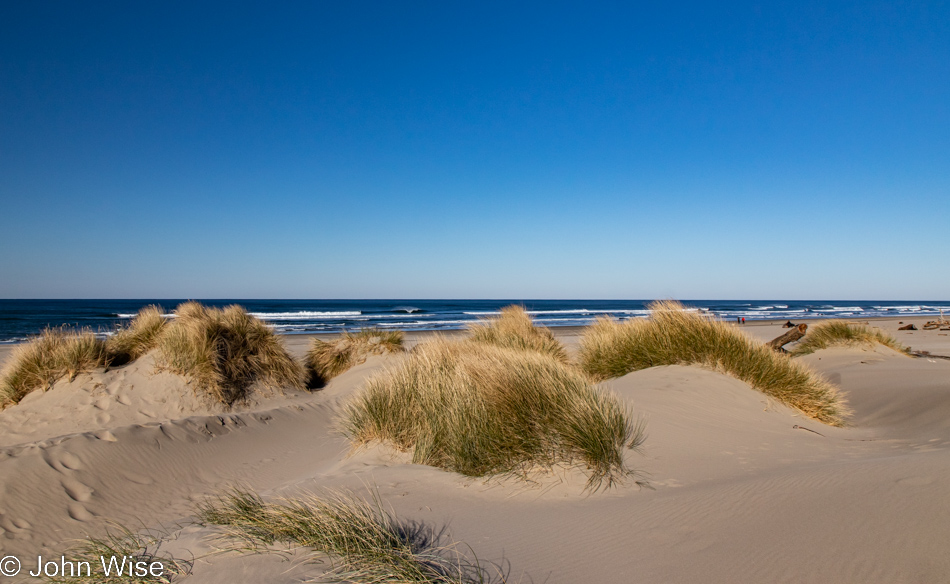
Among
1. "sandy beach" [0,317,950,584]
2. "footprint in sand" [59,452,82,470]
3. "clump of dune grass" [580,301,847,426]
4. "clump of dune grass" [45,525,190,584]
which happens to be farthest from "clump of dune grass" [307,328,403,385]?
"clump of dune grass" [45,525,190,584]

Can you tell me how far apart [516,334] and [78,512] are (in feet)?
25.8

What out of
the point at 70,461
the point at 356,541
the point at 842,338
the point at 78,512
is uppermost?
the point at 842,338

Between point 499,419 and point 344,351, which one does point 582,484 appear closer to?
point 499,419

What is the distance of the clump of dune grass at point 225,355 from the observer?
9406 mm

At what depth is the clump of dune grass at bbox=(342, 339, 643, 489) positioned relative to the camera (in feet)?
13.8

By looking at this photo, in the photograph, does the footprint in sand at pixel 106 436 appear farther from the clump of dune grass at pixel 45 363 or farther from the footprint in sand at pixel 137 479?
the clump of dune grass at pixel 45 363

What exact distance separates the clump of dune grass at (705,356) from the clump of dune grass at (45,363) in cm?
923

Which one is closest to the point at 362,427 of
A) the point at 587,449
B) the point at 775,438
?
the point at 587,449

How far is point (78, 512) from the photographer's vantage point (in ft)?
18.1

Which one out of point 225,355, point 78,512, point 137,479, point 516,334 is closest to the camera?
point 78,512

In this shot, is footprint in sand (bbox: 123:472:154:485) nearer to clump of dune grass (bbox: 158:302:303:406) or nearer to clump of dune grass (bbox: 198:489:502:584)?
clump of dune grass (bbox: 158:302:303:406)

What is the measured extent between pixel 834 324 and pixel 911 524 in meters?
15.4

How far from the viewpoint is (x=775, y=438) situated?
5.61 meters

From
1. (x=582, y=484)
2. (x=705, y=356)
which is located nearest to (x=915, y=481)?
(x=582, y=484)
